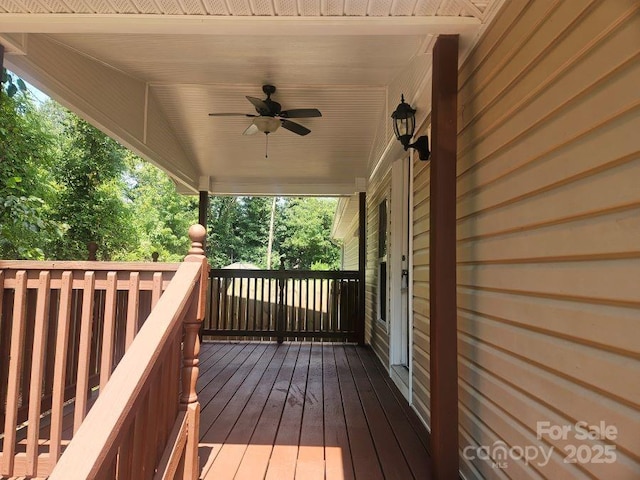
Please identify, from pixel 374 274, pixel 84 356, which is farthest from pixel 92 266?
Result: pixel 374 274

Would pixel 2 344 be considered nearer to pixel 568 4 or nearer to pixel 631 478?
pixel 631 478

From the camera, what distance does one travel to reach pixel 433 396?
2049 mm

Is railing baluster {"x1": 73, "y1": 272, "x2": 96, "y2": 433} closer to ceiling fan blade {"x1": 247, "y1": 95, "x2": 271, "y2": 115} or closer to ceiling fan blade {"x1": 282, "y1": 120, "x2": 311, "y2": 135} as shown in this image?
ceiling fan blade {"x1": 247, "y1": 95, "x2": 271, "y2": 115}

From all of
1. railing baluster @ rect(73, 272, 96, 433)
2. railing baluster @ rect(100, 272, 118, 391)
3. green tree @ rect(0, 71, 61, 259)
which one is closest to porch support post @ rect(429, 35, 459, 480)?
railing baluster @ rect(100, 272, 118, 391)

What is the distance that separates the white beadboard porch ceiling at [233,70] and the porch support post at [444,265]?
0.25 meters

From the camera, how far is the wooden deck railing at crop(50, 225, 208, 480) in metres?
1.01

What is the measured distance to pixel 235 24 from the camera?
204cm

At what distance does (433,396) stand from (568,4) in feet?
5.71

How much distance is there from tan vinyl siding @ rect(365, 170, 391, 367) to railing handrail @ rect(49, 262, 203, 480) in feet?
10.1

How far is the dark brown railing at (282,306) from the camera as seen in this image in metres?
6.00

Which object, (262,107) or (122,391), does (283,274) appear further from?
Answer: (122,391)

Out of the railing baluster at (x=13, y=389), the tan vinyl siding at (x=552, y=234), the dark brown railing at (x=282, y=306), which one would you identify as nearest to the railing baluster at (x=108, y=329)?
the railing baluster at (x=13, y=389)

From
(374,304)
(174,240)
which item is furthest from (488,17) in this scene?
(174,240)

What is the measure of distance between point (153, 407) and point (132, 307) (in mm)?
468
